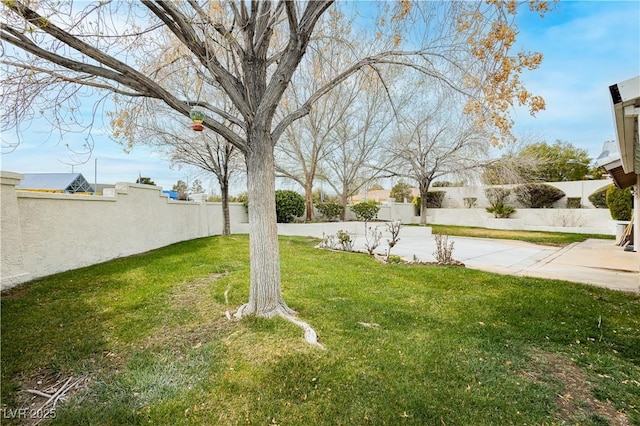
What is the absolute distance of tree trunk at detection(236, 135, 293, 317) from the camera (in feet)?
12.8

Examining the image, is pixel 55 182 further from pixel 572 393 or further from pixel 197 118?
pixel 572 393

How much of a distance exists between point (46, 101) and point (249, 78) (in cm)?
274

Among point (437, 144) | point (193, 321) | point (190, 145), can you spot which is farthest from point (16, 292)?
point (437, 144)

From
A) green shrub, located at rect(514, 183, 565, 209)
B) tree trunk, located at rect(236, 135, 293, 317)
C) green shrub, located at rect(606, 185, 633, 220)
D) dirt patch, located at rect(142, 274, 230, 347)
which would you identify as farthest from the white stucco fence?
green shrub, located at rect(514, 183, 565, 209)

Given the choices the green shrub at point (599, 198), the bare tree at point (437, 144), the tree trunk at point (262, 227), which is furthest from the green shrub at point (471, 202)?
the tree trunk at point (262, 227)

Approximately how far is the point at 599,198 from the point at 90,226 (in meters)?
25.2

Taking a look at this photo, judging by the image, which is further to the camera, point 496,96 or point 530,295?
point 530,295

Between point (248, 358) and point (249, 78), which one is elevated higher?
point (249, 78)

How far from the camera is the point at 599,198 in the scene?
734 inches

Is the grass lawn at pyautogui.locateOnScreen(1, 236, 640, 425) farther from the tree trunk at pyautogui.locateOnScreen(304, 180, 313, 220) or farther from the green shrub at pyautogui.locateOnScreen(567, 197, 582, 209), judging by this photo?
the green shrub at pyautogui.locateOnScreen(567, 197, 582, 209)

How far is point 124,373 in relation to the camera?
9.55 feet

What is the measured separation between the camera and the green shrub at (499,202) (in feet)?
68.2

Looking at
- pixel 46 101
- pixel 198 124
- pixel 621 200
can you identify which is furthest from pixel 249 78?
pixel 621 200

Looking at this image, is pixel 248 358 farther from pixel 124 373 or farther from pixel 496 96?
pixel 496 96
